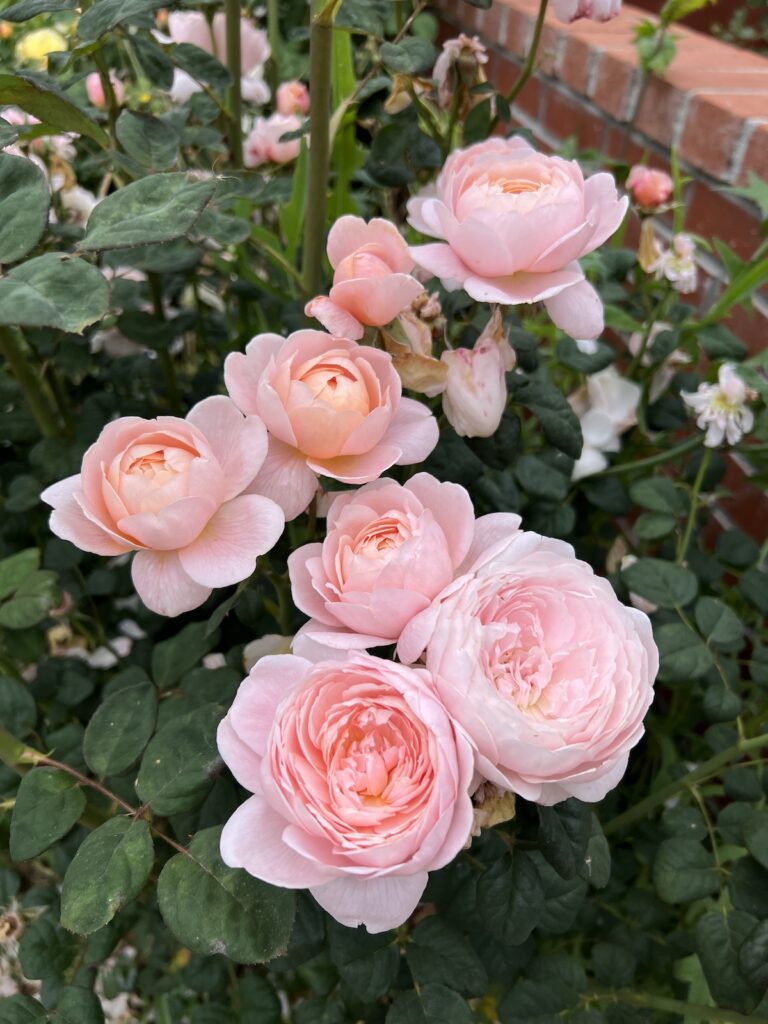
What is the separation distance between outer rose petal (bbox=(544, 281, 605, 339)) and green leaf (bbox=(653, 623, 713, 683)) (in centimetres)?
31

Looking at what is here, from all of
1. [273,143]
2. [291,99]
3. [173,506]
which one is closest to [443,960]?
[173,506]

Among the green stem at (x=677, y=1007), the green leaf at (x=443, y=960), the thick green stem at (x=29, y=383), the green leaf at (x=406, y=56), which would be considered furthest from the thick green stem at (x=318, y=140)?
the green stem at (x=677, y=1007)

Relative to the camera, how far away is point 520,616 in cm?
45

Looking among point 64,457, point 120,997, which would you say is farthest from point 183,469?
point 120,997

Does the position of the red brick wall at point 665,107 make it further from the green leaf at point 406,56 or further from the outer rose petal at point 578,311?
the outer rose petal at point 578,311

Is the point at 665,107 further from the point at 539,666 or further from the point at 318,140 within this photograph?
the point at 539,666

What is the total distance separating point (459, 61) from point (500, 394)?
1.31 feet

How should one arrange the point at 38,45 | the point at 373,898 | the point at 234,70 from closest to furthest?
the point at 373,898
the point at 234,70
the point at 38,45

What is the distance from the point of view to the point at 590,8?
2.24 ft

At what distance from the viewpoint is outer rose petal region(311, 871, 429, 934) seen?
398mm

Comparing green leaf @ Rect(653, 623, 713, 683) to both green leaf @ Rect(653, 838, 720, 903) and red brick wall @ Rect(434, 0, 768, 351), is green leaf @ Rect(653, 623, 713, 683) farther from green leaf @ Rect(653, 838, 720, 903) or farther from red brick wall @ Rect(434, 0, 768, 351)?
red brick wall @ Rect(434, 0, 768, 351)

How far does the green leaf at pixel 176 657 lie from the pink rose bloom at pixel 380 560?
27 centimetres

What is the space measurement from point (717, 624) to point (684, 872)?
8.5 inches

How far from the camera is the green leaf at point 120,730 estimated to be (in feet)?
1.86
